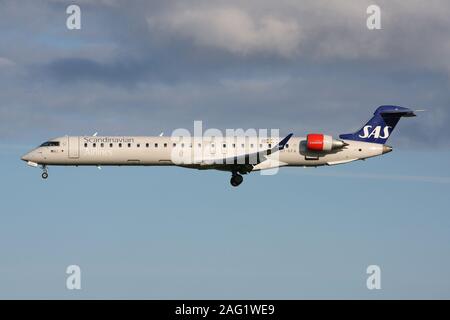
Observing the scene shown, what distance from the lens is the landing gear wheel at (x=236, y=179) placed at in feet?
256

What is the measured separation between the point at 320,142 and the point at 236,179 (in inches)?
276

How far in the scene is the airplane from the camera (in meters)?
75.9

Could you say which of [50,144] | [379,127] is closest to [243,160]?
[379,127]

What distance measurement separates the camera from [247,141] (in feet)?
253

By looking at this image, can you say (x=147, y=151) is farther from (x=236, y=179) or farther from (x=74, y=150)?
(x=236, y=179)

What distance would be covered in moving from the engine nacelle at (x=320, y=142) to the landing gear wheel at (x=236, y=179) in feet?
18.7

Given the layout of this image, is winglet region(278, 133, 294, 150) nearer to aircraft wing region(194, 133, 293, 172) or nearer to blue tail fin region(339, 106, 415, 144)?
aircraft wing region(194, 133, 293, 172)

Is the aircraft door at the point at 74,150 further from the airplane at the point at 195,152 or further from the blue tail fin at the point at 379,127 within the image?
the blue tail fin at the point at 379,127

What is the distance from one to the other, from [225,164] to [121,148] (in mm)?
7891

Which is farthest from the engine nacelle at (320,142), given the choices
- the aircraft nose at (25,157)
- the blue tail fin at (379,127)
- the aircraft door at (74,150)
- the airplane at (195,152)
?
the aircraft nose at (25,157)

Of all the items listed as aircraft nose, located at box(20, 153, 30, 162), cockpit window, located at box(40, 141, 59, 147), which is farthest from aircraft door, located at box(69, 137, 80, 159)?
aircraft nose, located at box(20, 153, 30, 162)

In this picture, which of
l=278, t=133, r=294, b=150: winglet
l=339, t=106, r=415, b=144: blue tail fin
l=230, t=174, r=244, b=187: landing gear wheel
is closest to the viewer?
l=278, t=133, r=294, b=150: winglet

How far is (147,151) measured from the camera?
75.9 metres

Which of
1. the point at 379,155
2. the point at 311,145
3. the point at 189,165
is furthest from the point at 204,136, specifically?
the point at 379,155
